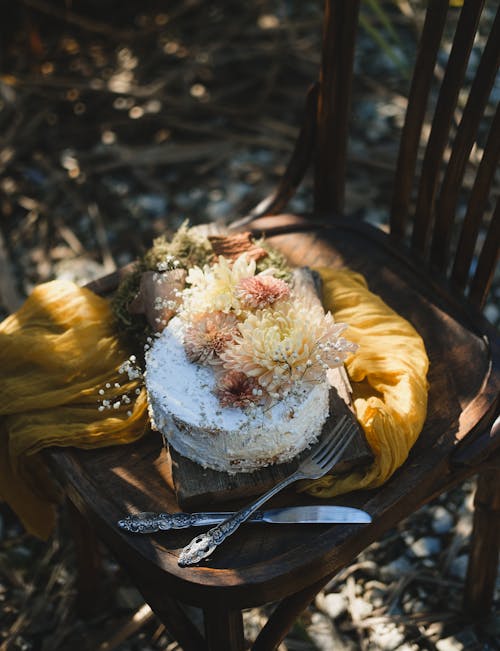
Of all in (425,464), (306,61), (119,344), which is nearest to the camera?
(425,464)

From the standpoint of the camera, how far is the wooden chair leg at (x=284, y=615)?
139 cm

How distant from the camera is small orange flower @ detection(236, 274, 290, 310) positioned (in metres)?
1.40

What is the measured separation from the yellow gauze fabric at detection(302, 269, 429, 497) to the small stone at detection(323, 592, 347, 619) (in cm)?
73

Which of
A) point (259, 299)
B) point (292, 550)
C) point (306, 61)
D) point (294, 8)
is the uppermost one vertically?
point (294, 8)

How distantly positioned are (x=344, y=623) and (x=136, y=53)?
2.57 metres

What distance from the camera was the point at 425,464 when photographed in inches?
56.9

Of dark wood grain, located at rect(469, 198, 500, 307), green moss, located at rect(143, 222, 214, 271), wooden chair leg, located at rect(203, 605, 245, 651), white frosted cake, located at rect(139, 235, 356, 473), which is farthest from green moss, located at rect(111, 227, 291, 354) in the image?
wooden chair leg, located at rect(203, 605, 245, 651)

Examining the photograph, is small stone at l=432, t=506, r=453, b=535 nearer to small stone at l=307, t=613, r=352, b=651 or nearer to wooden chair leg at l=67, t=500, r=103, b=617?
small stone at l=307, t=613, r=352, b=651

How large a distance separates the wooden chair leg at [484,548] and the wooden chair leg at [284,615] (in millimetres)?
441

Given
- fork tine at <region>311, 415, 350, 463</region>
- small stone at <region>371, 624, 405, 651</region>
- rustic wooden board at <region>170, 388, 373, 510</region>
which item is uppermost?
fork tine at <region>311, 415, 350, 463</region>

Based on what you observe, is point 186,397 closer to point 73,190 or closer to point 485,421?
point 485,421

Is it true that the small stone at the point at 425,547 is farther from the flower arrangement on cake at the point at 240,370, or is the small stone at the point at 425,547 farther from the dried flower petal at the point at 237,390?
the dried flower petal at the point at 237,390

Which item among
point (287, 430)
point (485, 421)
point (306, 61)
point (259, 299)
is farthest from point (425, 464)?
point (306, 61)

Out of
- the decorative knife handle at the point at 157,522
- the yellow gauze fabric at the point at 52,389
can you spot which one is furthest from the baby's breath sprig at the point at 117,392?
the decorative knife handle at the point at 157,522
